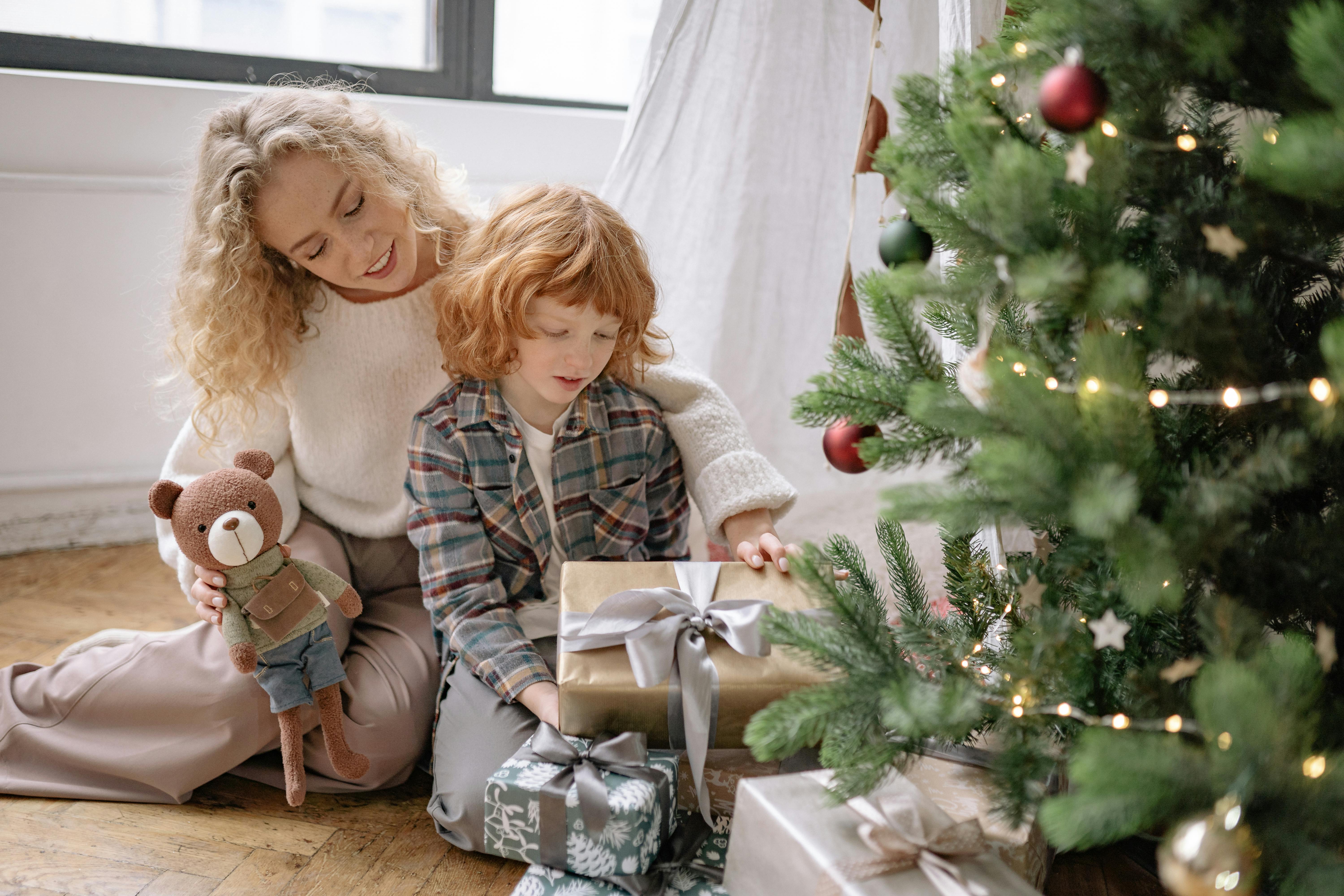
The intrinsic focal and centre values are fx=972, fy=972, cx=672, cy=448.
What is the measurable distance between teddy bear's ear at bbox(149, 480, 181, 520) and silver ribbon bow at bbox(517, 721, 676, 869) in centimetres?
46

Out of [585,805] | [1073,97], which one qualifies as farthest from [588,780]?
[1073,97]

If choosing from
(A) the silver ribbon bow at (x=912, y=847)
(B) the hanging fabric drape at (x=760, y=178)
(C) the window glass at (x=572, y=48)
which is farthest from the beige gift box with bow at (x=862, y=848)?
(C) the window glass at (x=572, y=48)

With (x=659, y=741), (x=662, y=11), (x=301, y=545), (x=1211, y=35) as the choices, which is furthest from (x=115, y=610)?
(x=1211, y=35)

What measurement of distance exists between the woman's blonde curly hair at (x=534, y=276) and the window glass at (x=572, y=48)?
115 centimetres

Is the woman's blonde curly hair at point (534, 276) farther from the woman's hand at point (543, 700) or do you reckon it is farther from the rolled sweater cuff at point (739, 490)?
the woman's hand at point (543, 700)

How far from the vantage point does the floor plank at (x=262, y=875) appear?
1.02 metres

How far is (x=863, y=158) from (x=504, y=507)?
605mm

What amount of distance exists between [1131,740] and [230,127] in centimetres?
119

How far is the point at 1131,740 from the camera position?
21.4 inches

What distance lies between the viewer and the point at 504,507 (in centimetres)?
121

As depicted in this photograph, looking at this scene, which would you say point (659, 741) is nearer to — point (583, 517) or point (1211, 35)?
point (583, 517)

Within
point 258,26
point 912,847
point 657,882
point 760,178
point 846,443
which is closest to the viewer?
point 912,847

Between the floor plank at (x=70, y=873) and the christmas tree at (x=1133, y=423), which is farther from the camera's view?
the floor plank at (x=70, y=873)

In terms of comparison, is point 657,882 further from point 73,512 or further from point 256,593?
point 73,512
